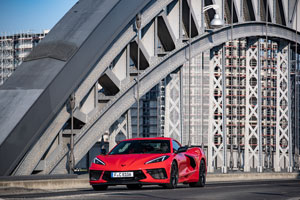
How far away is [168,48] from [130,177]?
15.1 meters

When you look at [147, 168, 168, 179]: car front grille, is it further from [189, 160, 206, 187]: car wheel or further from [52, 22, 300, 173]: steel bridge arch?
[52, 22, 300, 173]: steel bridge arch

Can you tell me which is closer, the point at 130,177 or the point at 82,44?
the point at 130,177

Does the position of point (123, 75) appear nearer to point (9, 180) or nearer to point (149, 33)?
point (149, 33)

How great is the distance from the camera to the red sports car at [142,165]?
1260 centimetres

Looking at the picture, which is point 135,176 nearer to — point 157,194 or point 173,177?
point 173,177

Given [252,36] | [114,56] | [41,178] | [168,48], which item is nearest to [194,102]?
[252,36]

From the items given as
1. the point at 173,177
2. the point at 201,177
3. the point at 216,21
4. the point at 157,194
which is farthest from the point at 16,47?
the point at 157,194

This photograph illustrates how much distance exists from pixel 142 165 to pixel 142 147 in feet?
4.08

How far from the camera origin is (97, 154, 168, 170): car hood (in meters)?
12.6

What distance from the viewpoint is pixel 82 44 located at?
20.1 meters

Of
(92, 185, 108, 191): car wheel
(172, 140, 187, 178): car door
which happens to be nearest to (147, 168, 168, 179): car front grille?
(172, 140, 187, 178): car door

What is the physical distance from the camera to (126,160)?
12805 mm

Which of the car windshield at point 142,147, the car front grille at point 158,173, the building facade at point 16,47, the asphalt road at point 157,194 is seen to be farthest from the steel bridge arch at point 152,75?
the building facade at point 16,47

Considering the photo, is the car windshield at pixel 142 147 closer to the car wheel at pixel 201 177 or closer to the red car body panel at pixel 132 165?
the red car body panel at pixel 132 165
